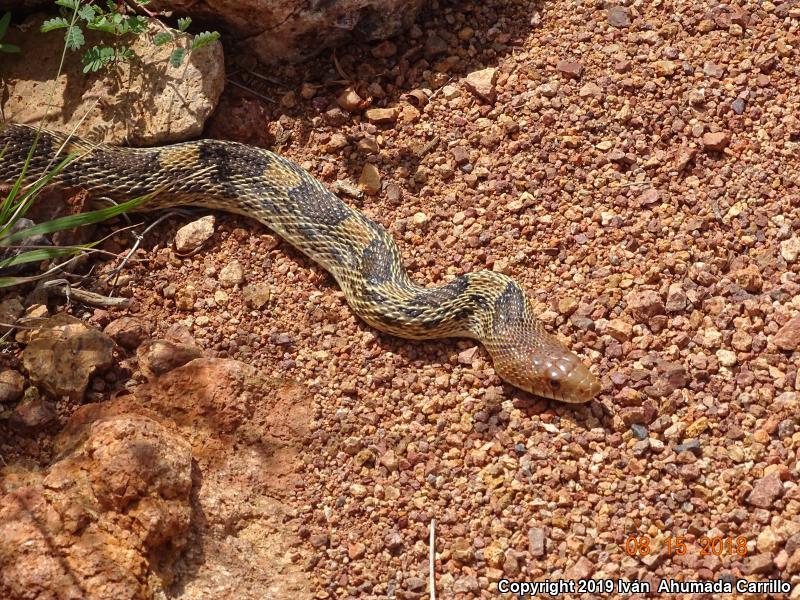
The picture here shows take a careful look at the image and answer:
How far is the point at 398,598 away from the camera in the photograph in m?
4.67

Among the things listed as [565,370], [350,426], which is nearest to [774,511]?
[565,370]

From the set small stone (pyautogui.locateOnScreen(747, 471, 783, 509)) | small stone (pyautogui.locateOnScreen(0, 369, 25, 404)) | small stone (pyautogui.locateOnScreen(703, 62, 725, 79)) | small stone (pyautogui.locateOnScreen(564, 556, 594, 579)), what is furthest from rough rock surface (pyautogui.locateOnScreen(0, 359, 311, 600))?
small stone (pyautogui.locateOnScreen(703, 62, 725, 79))

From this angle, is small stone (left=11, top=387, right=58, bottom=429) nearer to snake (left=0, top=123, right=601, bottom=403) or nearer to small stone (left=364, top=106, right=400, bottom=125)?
snake (left=0, top=123, right=601, bottom=403)

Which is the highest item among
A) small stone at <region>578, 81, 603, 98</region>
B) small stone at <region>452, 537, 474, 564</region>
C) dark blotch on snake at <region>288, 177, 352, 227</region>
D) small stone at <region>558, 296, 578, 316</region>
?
small stone at <region>578, 81, 603, 98</region>

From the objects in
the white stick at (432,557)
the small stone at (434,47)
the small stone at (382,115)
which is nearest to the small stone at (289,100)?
the small stone at (382,115)

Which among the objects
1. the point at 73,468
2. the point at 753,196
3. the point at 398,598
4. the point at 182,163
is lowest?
the point at 398,598

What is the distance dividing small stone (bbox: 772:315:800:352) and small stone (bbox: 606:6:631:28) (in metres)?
2.64

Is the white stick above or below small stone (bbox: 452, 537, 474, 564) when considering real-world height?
below

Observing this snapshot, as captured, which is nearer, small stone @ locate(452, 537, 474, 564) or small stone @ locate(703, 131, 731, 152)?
small stone @ locate(452, 537, 474, 564)

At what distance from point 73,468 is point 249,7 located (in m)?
3.43

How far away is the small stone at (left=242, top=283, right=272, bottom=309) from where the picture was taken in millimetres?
5871

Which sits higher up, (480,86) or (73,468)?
(480,86)

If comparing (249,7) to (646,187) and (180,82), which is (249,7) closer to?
(180,82)

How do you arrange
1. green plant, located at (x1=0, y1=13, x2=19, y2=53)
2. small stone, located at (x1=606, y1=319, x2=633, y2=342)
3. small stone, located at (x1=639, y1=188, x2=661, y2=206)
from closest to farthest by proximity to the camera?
small stone, located at (x1=606, y1=319, x2=633, y2=342) → small stone, located at (x1=639, y1=188, x2=661, y2=206) → green plant, located at (x1=0, y1=13, x2=19, y2=53)
